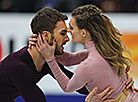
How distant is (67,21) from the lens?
497 centimetres

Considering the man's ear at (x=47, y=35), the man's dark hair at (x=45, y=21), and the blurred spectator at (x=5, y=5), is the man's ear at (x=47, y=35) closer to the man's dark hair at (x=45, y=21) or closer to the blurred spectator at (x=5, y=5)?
the man's dark hair at (x=45, y=21)

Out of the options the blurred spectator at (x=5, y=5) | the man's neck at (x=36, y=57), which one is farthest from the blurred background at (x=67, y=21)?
the man's neck at (x=36, y=57)

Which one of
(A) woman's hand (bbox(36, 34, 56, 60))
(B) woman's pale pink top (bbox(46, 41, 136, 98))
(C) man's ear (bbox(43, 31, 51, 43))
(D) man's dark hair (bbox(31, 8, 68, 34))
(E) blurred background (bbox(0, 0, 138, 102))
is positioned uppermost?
(D) man's dark hair (bbox(31, 8, 68, 34))

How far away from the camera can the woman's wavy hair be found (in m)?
2.33

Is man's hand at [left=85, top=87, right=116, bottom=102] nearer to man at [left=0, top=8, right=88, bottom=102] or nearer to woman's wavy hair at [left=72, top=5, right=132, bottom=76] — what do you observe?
woman's wavy hair at [left=72, top=5, right=132, bottom=76]

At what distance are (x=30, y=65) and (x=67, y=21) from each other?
8.53 ft

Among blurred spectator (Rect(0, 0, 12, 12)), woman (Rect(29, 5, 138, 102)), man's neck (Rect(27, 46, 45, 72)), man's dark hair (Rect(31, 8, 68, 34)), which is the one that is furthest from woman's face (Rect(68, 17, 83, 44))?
blurred spectator (Rect(0, 0, 12, 12))

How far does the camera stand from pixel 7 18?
17.0 feet

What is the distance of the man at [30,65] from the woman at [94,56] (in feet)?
0.32

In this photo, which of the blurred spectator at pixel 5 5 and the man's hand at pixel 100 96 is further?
the blurred spectator at pixel 5 5

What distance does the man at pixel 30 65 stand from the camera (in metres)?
2.34

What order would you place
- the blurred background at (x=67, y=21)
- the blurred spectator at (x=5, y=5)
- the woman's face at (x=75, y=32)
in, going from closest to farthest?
1. the woman's face at (x=75, y=32)
2. the blurred background at (x=67, y=21)
3. the blurred spectator at (x=5, y=5)

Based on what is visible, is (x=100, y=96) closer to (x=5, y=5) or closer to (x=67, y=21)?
(x=67, y=21)

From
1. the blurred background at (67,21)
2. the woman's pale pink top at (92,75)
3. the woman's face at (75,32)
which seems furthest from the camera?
the blurred background at (67,21)
